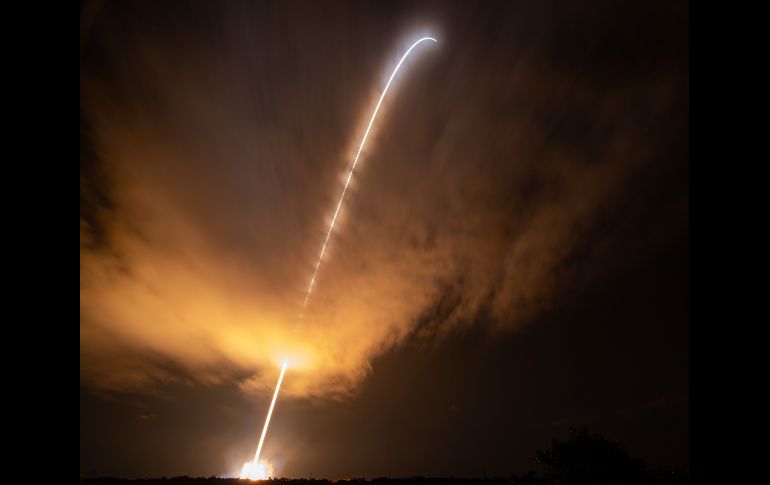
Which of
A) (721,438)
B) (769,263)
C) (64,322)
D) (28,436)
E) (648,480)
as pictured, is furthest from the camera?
(648,480)

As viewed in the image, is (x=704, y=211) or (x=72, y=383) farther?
A: (x=704, y=211)

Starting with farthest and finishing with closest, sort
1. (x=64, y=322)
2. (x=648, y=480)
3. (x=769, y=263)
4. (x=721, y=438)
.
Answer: (x=648, y=480) < (x=721, y=438) < (x=769, y=263) < (x=64, y=322)

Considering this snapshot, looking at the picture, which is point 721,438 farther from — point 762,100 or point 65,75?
point 65,75

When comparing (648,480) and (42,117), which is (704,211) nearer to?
(42,117)

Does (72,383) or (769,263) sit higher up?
(769,263)

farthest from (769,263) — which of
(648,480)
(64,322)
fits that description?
(648,480)

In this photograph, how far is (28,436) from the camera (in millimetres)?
3207

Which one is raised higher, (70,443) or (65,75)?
(65,75)

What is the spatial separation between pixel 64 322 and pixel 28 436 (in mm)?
775

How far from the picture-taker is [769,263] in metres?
4.86

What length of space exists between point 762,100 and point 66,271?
21.8ft

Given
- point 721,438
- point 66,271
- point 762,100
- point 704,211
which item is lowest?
point 721,438

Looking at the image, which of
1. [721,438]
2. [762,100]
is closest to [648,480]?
[721,438]

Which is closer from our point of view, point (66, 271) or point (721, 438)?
point (66, 271)
